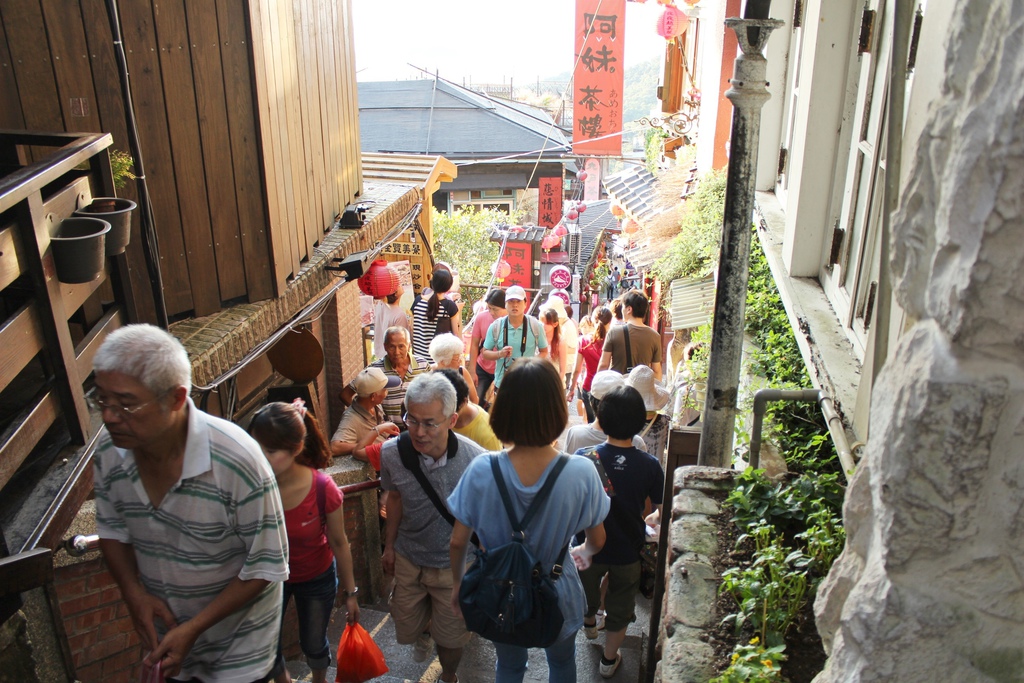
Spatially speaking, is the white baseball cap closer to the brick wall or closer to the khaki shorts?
the khaki shorts

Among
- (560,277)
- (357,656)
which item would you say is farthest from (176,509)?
(560,277)

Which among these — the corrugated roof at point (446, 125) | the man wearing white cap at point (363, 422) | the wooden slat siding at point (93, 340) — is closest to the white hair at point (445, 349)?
the man wearing white cap at point (363, 422)

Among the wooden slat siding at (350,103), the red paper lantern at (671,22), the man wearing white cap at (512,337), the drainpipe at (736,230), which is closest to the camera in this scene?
the drainpipe at (736,230)

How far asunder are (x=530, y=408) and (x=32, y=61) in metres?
3.26

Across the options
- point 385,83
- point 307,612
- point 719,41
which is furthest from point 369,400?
point 385,83

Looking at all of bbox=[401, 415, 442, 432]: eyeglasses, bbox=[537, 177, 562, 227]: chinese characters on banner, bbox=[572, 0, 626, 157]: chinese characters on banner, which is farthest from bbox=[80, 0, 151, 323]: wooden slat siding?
bbox=[537, 177, 562, 227]: chinese characters on banner

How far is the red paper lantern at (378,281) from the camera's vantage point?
8.35 m

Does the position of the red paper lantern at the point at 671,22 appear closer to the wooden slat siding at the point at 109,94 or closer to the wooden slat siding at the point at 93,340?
the wooden slat siding at the point at 109,94

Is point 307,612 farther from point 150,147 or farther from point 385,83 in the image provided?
point 385,83

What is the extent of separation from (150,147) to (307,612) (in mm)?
2891

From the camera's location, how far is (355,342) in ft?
29.4

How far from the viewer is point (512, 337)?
7.36m

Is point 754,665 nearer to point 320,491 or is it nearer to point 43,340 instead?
→ point 320,491

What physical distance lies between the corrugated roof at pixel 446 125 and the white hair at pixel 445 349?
19.3 metres
